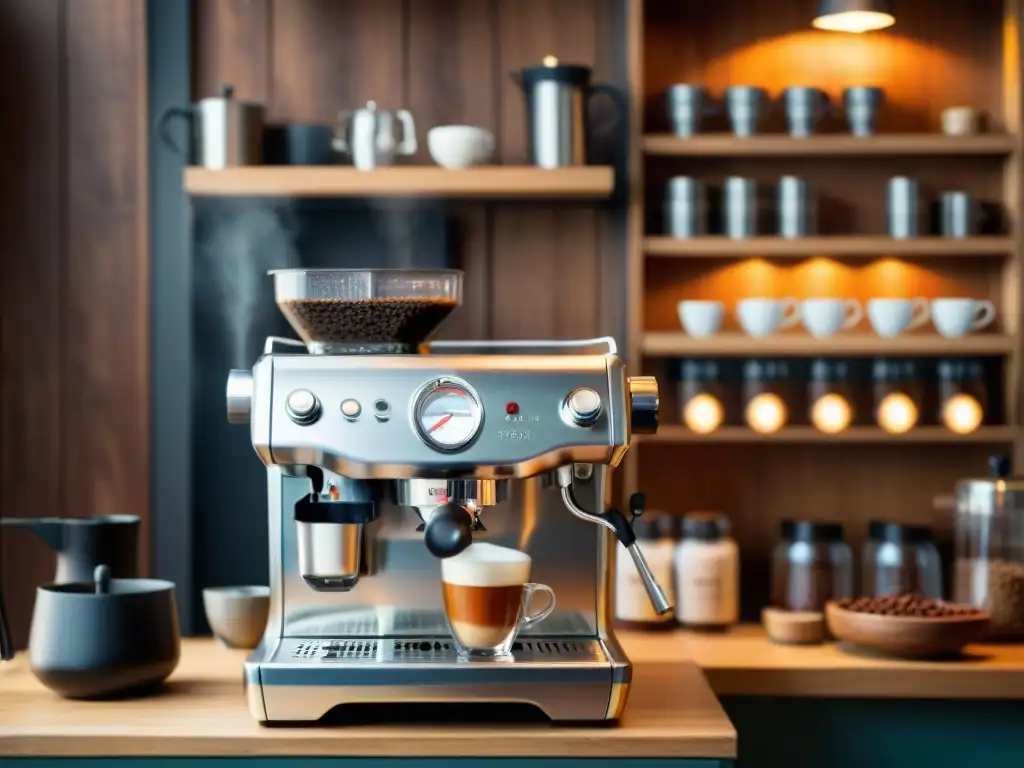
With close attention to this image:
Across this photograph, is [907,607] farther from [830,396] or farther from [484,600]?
[484,600]

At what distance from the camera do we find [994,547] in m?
2.18

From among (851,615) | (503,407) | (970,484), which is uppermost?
(503,407)

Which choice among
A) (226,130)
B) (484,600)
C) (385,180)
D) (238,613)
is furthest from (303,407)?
(226,130)

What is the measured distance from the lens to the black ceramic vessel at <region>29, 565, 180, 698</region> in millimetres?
1567

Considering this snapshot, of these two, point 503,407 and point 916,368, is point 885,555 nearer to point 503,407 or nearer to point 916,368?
point 916,368

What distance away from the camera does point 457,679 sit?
146 centimetres

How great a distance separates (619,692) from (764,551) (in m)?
1.01

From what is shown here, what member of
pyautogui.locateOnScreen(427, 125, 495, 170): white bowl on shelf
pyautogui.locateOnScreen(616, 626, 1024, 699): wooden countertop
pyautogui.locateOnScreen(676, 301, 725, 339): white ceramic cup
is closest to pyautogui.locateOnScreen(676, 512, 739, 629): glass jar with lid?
pyautogui.locateOnScreen(616, 626, 1024, 699): wooden countertop

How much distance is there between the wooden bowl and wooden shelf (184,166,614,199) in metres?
0.80

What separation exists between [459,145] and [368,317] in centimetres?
70

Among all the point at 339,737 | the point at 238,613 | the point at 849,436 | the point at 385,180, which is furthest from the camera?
the point at 849,436

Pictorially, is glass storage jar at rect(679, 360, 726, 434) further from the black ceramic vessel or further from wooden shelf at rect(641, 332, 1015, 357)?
the black ceramic vessel

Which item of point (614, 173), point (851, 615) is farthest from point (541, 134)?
→ point (851, 615)

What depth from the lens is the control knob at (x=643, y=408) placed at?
4.90 feet
